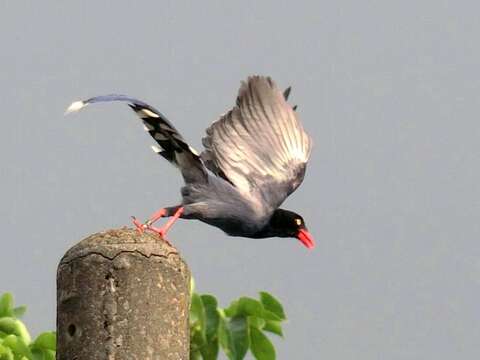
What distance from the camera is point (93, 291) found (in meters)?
8.02

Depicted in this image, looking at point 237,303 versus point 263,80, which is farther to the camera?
point 237,303

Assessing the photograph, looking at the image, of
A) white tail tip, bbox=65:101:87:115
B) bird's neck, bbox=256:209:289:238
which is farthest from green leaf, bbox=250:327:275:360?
white tail tip, bbox=65:101:87:115

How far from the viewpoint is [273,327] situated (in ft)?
50.9

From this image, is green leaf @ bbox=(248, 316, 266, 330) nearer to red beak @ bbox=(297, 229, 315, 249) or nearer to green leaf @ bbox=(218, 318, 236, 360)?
green leaf @ bbox=(218, 318, 236, 360)

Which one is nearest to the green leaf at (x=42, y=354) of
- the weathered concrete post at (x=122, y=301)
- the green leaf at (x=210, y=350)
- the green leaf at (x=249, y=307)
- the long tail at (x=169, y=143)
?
the green leaf at (x=210, y=350)

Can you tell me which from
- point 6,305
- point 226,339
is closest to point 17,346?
point 6,305

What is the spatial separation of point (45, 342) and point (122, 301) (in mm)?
6847

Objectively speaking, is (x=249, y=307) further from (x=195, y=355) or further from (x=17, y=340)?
(x=17, y=340)

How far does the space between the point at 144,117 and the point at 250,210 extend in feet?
4.27

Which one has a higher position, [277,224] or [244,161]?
[244,161]

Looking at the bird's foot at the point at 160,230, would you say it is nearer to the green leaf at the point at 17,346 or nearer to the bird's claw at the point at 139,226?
the bird's claw at the point at 139,226

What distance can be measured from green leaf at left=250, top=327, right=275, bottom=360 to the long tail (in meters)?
5.17

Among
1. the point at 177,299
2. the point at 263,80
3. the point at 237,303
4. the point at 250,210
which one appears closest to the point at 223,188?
the point at 250,210

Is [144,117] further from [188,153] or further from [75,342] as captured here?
[75,342]
